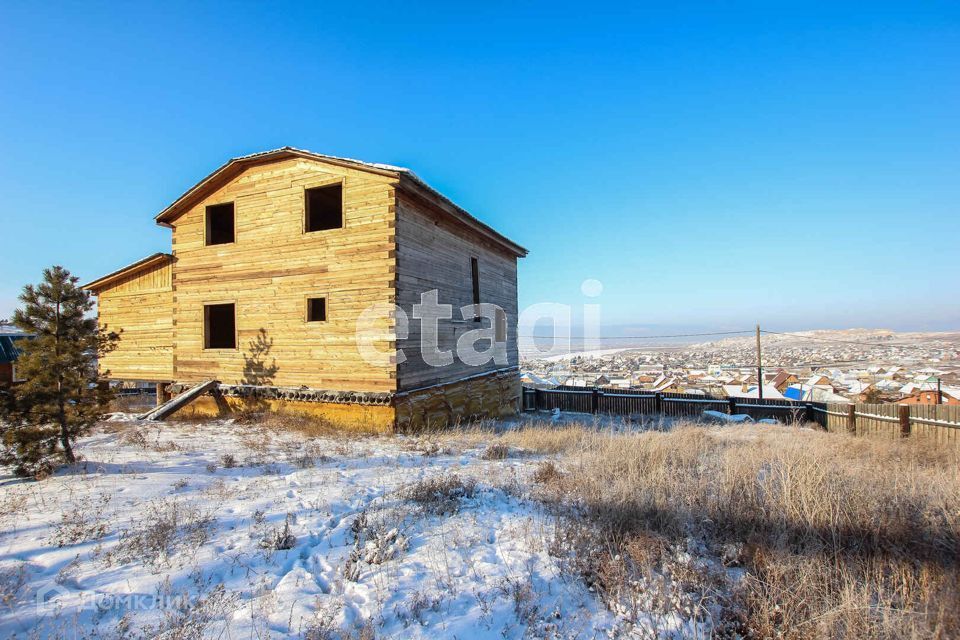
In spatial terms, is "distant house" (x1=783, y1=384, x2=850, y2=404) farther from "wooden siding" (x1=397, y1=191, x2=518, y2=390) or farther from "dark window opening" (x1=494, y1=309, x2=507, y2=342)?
"wooden siding" (x1=397, y1=191, x2=518, y2=390)

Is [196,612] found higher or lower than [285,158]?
lower

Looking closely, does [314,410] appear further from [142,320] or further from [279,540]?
[142,320]

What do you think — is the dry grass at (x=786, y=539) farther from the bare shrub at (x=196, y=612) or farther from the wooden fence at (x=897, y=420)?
the wooden fence at (x=897, y=420)

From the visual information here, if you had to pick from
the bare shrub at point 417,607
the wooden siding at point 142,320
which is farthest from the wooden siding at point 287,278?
the bare shrub at point 417,607

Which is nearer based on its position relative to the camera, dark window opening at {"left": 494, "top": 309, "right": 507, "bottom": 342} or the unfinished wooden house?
the unfinished wooden house

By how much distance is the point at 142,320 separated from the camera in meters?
16.5

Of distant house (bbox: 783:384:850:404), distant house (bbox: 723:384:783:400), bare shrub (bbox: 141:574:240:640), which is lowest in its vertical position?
distant house (bbox: 723:384:783:400)

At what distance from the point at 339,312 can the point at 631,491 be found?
9731 mm

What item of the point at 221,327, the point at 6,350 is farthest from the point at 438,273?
the point at 6,350

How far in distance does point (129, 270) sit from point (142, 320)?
207 cm

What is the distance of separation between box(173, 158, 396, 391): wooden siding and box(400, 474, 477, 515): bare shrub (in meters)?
5.88

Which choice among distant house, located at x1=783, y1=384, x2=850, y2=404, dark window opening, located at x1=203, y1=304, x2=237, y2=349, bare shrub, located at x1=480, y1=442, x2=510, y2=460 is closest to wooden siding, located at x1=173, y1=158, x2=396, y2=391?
dark window opening, located at x1=203, y1=304, x2=237, y2=349

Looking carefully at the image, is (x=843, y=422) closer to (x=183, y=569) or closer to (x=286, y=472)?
(x=286, y=472)

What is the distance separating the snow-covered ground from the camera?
308cm
